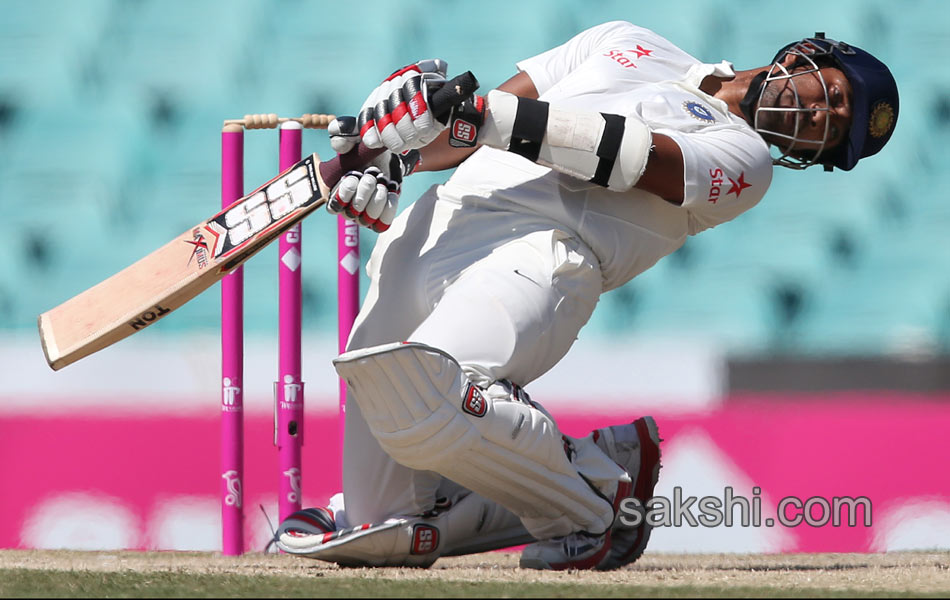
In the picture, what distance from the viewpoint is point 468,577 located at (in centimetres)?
158

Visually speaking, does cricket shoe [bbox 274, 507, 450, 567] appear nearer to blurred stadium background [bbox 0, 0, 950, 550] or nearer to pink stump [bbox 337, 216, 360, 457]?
pink stump [bbox 337, 216, 360, 457]

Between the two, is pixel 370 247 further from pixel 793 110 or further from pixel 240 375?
pixel 793 110

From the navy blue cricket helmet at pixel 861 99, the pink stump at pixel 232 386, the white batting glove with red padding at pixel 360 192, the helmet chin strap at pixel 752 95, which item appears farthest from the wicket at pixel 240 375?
the navy blue cricket helmet at pixel 861 99

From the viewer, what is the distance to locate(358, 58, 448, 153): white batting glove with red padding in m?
1.62

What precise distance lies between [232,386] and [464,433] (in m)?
0.68

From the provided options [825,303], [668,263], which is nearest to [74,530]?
[668,263]

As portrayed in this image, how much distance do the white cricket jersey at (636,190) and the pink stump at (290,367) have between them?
365 millimetres

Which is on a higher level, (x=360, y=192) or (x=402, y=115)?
(x=402, y=115)

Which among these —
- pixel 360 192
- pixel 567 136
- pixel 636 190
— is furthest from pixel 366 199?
pixel 636 190

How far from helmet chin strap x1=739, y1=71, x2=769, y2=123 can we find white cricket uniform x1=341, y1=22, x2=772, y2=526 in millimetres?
45

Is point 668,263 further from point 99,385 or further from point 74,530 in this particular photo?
point 74,530

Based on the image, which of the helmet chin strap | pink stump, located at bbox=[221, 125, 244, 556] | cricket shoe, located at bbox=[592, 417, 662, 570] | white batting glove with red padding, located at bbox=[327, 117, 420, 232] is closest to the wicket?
pink stump, located at bbox=[221, 125, 244, 556]

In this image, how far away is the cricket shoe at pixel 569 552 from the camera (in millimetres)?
1714

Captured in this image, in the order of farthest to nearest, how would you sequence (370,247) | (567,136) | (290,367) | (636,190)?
(370,247) → (290,367) → (636,190) → (567,136)
